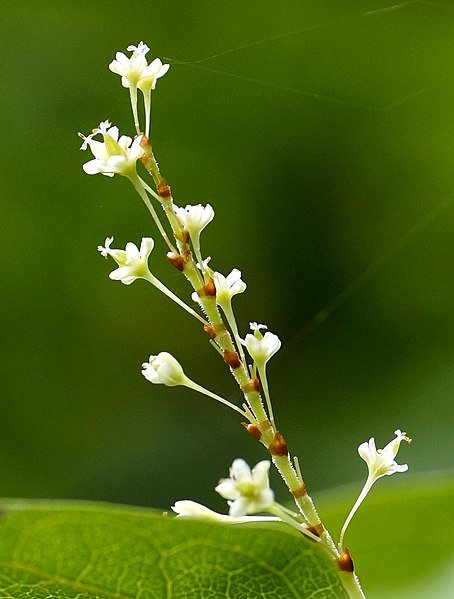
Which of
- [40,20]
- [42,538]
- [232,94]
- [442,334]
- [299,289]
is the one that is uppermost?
[40,20]

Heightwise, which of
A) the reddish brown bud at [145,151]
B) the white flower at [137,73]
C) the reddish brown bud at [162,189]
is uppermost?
the white flower at [137,73]

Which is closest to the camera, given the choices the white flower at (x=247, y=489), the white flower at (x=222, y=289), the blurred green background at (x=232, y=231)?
the white flower at (x=247, y=489)

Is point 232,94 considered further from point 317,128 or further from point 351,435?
point 351,435

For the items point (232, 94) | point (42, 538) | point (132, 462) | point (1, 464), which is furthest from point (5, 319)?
point (42, 538)

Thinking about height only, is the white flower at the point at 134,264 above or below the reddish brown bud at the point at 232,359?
above

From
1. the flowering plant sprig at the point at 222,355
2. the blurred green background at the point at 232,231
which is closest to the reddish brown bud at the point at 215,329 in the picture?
the flowering plant sprig at the point at 222,355

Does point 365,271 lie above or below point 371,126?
below

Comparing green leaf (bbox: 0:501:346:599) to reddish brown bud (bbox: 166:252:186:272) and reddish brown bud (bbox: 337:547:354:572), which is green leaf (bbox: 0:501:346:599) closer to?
reddish brown bud (bbox: 337:547:354:572)

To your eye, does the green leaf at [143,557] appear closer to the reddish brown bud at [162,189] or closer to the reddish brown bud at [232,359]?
the reddish brown bud at [232,359]
